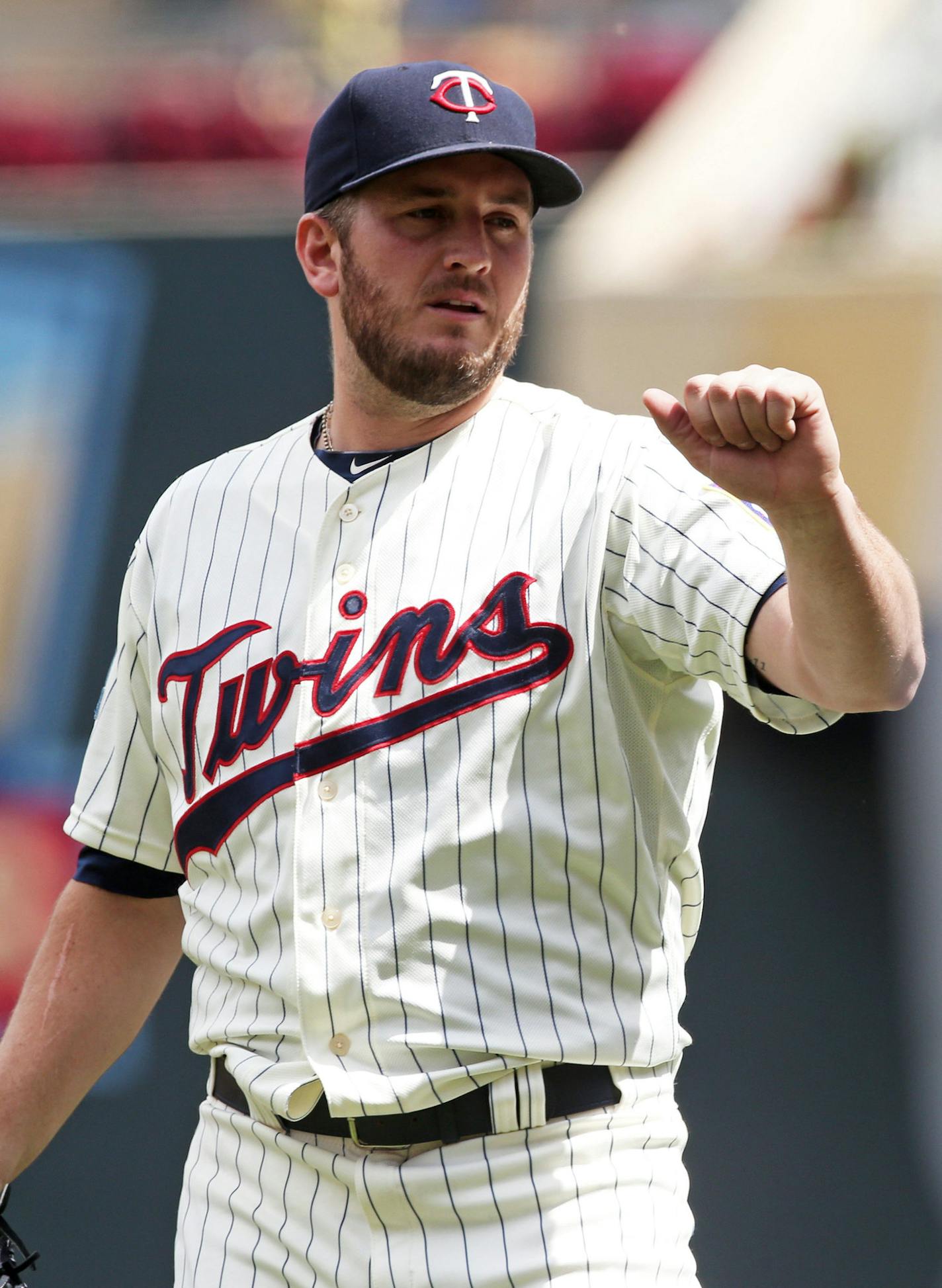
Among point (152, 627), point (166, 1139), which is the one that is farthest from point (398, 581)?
point (166, 1139)

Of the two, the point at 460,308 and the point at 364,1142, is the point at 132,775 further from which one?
the point at 460,308

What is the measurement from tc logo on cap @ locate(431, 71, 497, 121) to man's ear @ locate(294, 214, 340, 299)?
255mm

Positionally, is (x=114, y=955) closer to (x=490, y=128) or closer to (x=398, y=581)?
(x=398, y=581)

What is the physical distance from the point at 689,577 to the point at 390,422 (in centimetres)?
→ 61

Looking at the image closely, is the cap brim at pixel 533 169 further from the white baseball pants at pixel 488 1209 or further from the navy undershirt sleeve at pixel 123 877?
the white baseball pants at pixel 488 1209

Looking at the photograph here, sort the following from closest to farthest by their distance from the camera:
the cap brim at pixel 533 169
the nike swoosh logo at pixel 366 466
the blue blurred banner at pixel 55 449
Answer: the cap brim at pixel 533 169, the nike swoosh logo at pixel 366 466, the blue blurred banner at pixel 55 449

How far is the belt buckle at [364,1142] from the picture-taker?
63.7 inches

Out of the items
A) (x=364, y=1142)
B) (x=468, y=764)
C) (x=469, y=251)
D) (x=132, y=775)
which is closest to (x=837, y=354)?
(x=469, y=251)

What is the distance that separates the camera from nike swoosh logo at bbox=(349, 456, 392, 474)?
1987 mm

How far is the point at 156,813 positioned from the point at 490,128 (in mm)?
998

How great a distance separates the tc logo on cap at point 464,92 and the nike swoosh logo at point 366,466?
17.2 inches

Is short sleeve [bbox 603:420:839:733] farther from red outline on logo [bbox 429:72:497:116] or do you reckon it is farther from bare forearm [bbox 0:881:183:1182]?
bare forearm [bbox 0:881:183:1182]

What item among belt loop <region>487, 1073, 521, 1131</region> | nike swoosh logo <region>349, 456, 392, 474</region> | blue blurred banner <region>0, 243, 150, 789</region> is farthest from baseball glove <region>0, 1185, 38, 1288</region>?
blue blurred banner <region>0, 243, 150, 789</region>

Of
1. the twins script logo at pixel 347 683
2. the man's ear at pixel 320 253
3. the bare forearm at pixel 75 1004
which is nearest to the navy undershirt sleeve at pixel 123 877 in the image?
the bare forearm at pixel 75 1004
